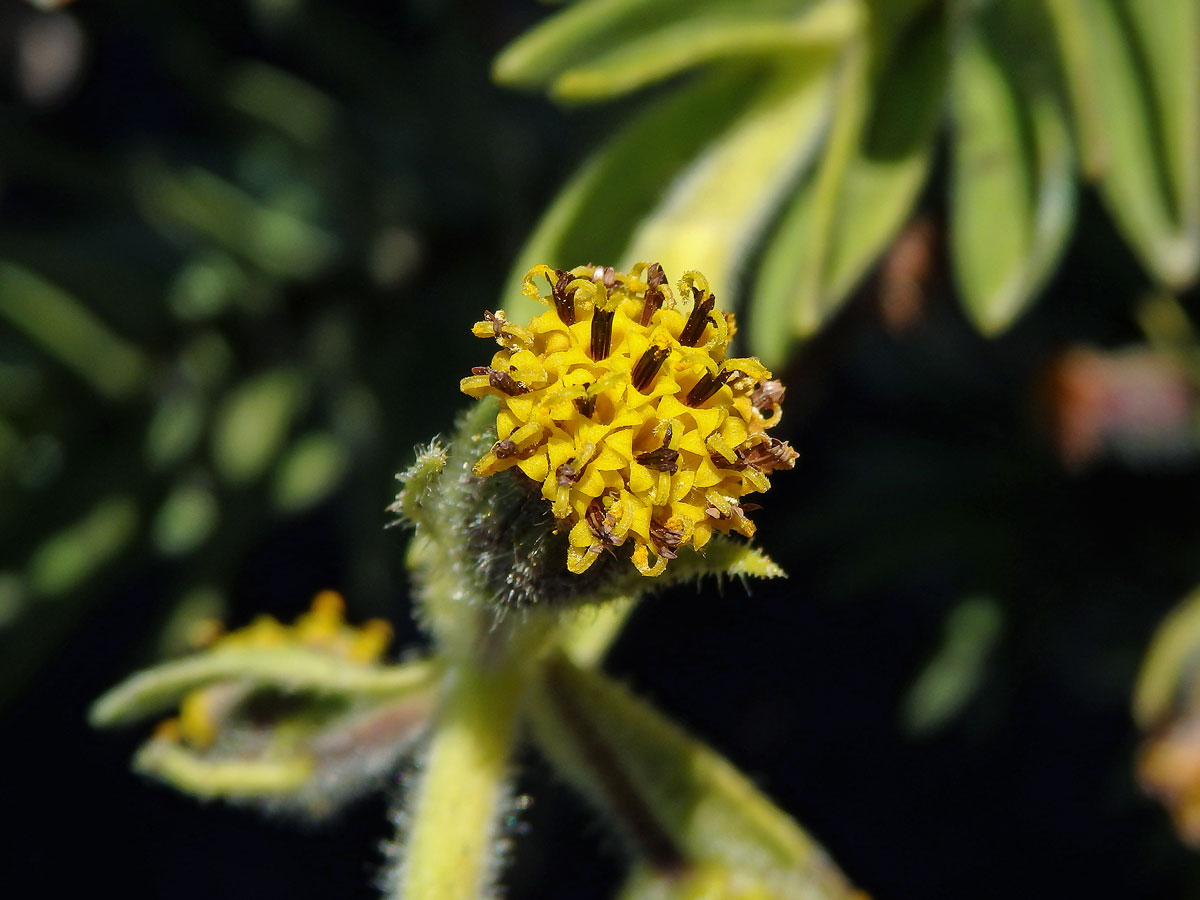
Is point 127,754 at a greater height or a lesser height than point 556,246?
greater

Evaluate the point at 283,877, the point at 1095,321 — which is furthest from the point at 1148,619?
the point at 283,877

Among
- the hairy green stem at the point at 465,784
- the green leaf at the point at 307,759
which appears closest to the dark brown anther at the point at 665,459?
the hairy green stem at the point at 465,784

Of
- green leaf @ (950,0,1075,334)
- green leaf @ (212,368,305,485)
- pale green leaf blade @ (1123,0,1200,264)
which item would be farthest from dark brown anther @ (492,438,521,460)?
green leaf @ (212,368,305,485)

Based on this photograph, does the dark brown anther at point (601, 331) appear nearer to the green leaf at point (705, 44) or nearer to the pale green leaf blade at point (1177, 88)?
the green leaf at point (705, 44)

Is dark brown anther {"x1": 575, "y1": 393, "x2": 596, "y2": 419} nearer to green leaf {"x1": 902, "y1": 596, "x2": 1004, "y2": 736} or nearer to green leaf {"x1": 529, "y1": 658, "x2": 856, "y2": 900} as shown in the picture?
green leaf {"x1": 529, "y1": 658, "x2": 856, "y2": 900}

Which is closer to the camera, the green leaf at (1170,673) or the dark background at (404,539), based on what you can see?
the green leaf at (1170,673)

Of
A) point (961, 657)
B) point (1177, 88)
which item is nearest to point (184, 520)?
point (961, 657)

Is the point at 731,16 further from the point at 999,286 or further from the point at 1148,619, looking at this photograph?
the point at 1148,619
